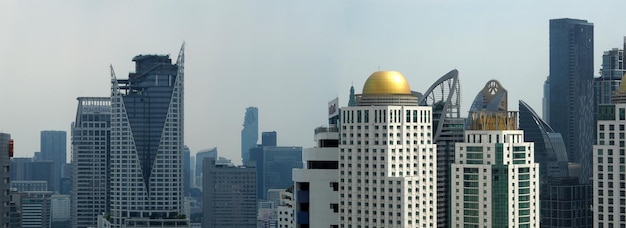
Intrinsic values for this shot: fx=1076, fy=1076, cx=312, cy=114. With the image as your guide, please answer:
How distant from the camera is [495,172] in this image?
35.6 meters

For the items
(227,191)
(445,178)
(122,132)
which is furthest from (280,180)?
(445,178)

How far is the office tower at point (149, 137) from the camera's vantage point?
79062 mm

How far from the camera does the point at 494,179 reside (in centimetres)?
3566

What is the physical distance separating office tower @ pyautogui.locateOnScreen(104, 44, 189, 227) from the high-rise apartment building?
44716mm

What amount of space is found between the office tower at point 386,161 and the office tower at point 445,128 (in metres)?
1.93

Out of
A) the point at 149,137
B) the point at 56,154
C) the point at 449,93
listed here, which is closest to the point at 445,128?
the point at 449,93

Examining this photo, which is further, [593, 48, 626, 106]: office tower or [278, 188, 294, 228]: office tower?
[593, 48, 626, 106]: office tower

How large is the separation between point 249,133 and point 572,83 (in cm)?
2180

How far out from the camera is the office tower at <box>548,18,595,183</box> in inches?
2350

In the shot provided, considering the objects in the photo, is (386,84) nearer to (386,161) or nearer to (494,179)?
(386,161)

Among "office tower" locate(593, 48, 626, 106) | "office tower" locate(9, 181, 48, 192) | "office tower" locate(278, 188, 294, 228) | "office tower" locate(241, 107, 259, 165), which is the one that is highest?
"office tower" locate(593, 48, 626, 106)

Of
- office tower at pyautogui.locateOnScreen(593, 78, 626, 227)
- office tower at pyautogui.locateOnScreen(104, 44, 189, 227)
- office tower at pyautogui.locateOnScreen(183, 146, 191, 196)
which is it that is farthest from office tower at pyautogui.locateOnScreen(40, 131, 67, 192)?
office tower at pyautogui.locateOnScreen(593, 78, 626, 227)

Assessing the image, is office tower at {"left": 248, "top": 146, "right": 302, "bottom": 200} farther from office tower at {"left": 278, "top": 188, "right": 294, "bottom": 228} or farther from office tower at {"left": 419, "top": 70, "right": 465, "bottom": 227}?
office tower at {"left": 419, "top": 70, "right": 465, "bottom": 227}

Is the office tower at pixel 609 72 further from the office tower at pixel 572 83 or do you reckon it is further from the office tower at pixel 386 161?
the office tower at pixel 386 161
